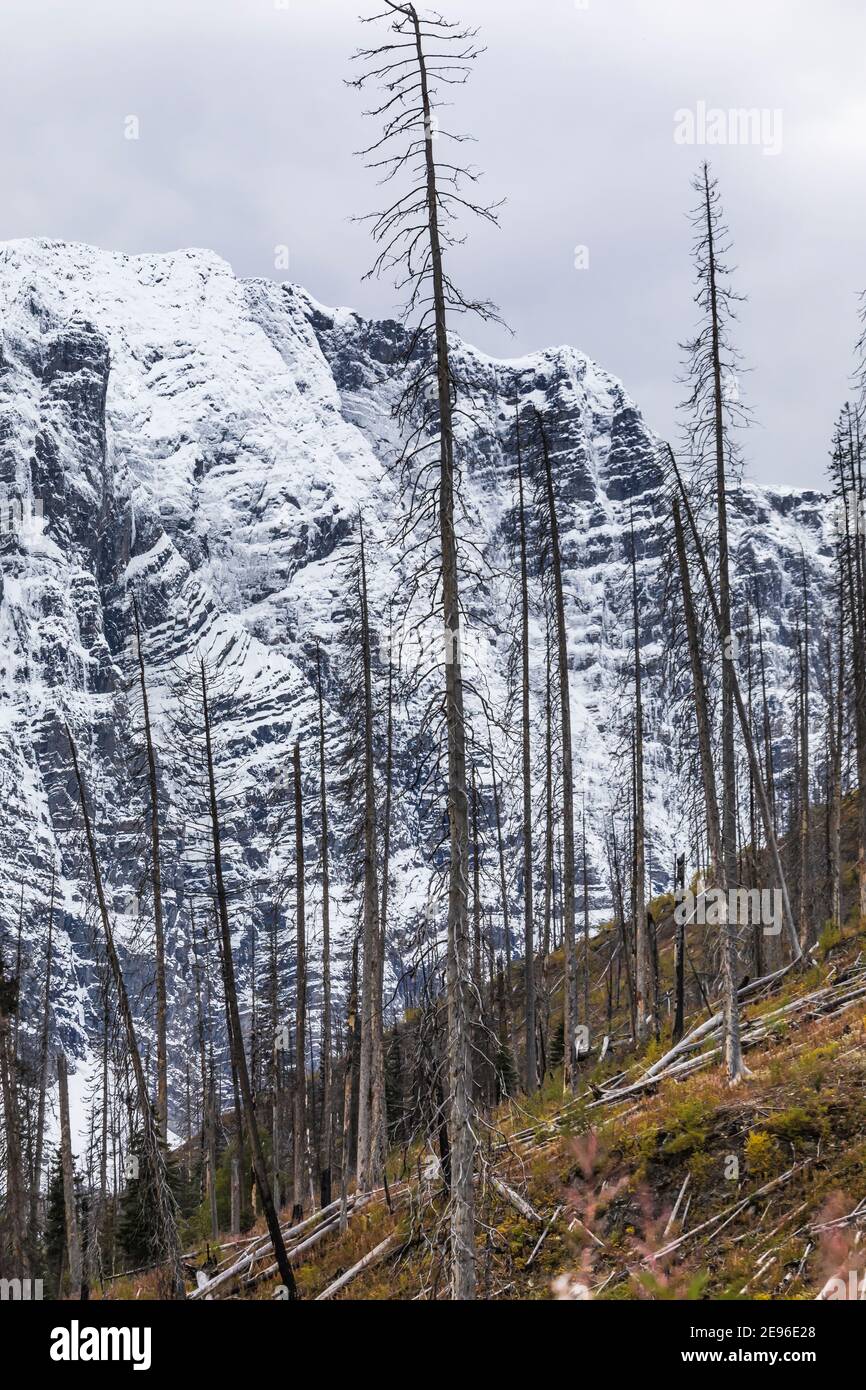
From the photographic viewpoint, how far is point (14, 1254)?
28.1 meters

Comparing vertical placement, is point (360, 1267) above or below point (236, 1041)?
below

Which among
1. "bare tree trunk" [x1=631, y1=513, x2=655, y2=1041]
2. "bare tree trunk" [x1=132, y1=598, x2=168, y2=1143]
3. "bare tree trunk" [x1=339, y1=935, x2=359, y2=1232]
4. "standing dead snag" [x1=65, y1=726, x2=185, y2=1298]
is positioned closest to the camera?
"standing dead snag" [x1=65, y1=726, x2=185, y2=1298]

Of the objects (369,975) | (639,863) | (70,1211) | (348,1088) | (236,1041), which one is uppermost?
(639,863)

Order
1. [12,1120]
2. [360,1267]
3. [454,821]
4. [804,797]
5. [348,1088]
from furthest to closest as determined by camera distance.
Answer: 1. [804,797]
2. [348,1088]
3. [12,1120]
4. [360,1267]
5. [454,821]

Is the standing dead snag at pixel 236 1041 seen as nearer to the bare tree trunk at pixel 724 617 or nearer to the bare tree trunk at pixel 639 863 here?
the bare tree trunk at pixel 724 617

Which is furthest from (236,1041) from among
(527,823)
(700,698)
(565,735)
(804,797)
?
(804,797)

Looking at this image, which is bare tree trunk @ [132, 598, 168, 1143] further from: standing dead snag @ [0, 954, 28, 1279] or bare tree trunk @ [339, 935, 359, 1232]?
bare tree trunk @ [339, 935, 359, 1232]

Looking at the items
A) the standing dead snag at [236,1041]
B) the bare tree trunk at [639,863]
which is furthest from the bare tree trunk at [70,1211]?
the bare tree trunk at [639,863]

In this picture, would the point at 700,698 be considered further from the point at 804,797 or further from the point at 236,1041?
the point at 804,797

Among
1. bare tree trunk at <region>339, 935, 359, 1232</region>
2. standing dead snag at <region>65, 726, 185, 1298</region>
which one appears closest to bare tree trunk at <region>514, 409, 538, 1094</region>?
bare tree trunk at <region>339, 935, 359, 1232</region>

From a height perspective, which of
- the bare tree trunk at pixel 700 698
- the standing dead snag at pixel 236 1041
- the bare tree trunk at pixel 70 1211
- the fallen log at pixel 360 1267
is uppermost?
the bare tree trunk at pixel 700 698

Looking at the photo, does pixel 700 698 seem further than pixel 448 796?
Yes
